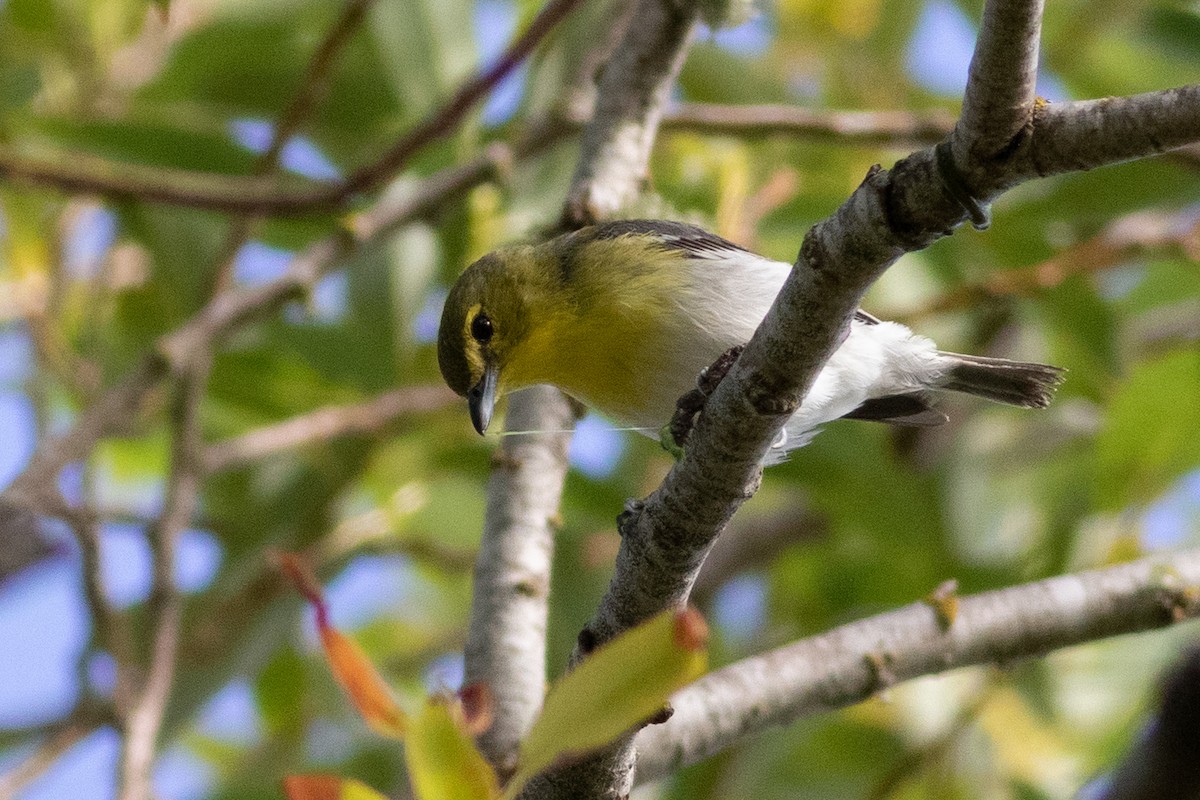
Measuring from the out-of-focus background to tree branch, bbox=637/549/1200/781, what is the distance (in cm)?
82

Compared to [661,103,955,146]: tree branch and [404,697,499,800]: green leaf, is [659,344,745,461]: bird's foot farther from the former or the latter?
[661,103,955,146]: tree branch

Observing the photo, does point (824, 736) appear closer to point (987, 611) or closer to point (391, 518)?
point (391, 518)

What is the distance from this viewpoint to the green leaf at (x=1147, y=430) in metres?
3.27

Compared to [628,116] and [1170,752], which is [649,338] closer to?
[628,116]

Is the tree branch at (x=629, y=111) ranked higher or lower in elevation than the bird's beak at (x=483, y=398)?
higher

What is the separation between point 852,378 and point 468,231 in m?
1.52

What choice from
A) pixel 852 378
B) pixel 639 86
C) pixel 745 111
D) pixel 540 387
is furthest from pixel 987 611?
pixel 745 111

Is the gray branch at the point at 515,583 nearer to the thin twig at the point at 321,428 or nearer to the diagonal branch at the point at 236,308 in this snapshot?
the diagonal branch at the point at 236,308

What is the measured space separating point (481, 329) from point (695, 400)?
148cm

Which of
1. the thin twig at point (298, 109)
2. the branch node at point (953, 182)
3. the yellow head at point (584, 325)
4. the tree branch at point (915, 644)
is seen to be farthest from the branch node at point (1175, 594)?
the thin twig at point (298, 109)

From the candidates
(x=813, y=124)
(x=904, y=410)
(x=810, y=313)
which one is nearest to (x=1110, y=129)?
(x=810, y=313)

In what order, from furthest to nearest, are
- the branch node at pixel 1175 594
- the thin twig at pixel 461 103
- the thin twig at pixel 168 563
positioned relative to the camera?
the thin twig at pixel 461 103 < the thin twig at pixel 168 563 < the branch node at pixel 1175 594

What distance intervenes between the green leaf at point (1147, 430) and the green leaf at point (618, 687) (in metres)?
2.52

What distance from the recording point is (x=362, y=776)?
4055mm
